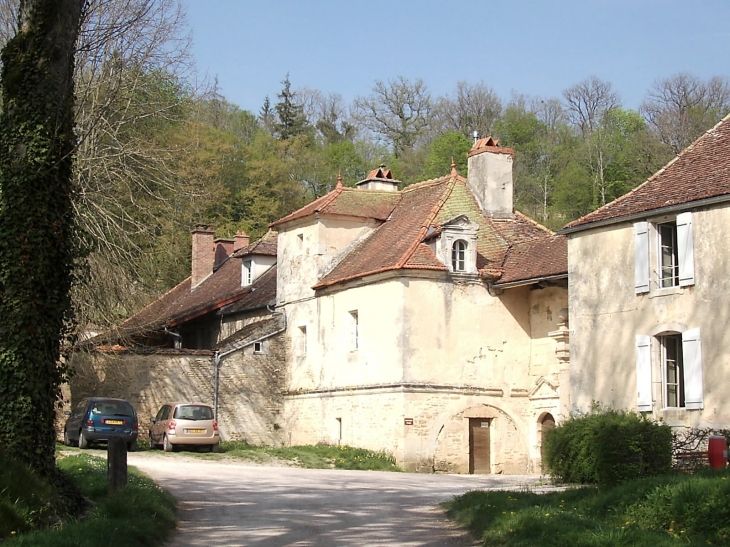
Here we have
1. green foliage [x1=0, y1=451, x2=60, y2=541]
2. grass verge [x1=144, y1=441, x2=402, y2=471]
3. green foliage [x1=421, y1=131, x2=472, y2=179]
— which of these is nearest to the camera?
green foliage [x1=0, y1=451, x2=60, y2=541]

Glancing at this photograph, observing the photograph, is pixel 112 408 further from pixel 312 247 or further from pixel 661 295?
pixel 661 295

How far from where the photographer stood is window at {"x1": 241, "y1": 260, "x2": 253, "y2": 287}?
139 feet

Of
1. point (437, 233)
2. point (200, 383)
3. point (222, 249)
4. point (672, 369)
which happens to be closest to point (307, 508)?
point (672, 369)

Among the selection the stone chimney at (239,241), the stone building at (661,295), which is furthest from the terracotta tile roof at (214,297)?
the stone building at (661,295)

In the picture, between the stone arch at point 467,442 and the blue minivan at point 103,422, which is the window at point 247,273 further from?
the stone arch at point 467,442

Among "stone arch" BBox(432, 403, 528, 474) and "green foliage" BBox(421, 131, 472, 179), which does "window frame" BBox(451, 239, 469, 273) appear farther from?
"green foliage" BBox(421, 131, 472, 179)

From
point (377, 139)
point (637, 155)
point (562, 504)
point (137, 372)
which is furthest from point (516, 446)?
point (377, 139)

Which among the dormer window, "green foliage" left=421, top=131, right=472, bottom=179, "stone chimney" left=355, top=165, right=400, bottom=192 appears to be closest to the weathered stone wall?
"stone chimney" left=355, top=165, right=400, bottom=192

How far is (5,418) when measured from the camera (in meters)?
13.1

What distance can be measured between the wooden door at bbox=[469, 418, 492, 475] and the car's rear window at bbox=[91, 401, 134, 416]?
1001 centimetres

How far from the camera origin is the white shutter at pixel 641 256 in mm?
25141

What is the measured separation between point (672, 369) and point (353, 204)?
14.4m

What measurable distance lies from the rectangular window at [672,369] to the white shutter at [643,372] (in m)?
0.37

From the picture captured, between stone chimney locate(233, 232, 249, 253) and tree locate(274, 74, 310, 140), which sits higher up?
tree locate(274, 74, 310, 140)
